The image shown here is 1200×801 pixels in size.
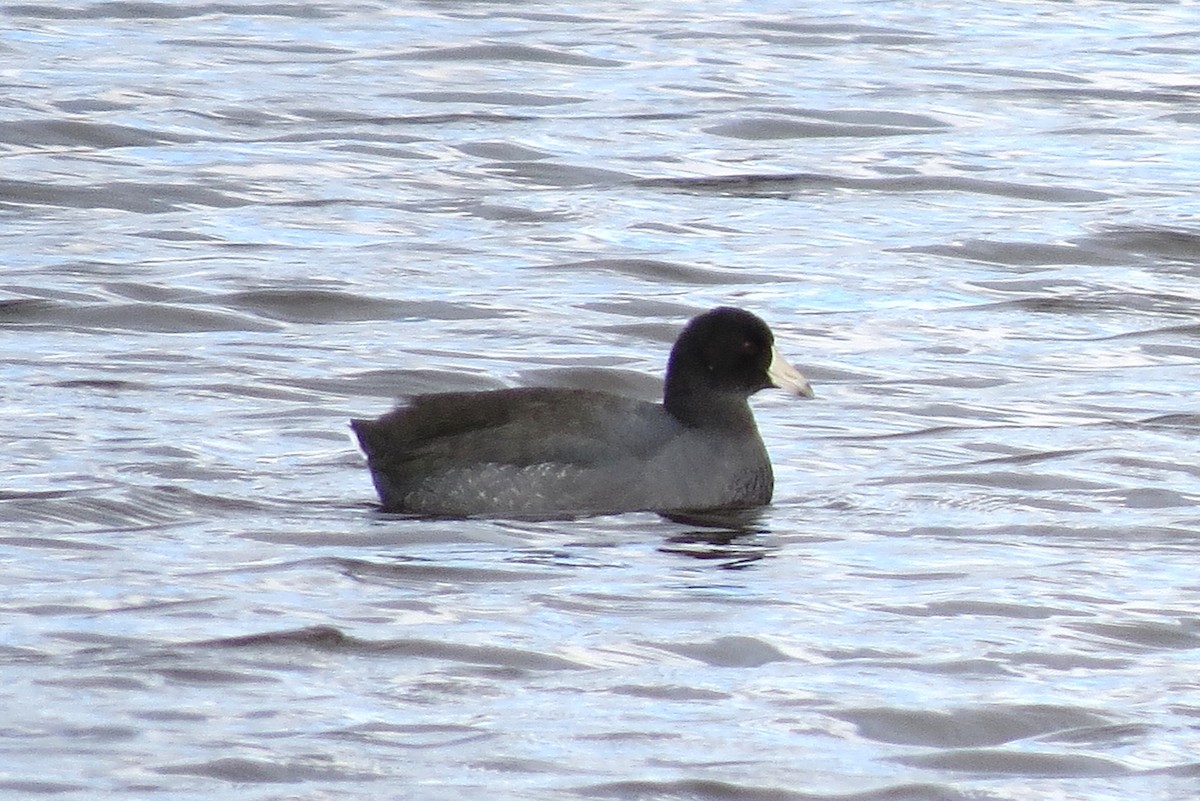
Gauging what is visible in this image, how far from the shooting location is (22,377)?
38.0 feet

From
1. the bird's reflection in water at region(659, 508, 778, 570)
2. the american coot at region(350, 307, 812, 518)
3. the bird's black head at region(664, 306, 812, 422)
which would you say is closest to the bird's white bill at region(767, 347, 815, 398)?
the bird's black head at region(664, 306, 812, 422)

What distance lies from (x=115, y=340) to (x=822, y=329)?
3.33m

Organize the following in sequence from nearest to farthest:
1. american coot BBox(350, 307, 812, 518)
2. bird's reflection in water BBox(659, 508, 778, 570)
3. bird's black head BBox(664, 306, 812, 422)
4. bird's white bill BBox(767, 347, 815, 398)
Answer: bird's reflection in water BBox(659, 508, 778, 570) → american coot BBox(350, 307, 812, 518) → bird's black head BBox(664, 306, 812, 422) → bird's white bill BBox(767, 347, 815, 398)

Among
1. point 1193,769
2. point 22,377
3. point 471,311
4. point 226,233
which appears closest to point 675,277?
point 471,311

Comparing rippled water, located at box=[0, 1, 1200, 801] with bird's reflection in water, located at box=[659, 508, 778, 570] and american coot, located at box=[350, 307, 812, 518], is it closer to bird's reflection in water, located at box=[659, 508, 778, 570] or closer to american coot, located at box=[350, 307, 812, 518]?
bird's reflection in water, located at box=[659, 508, 778, 570]

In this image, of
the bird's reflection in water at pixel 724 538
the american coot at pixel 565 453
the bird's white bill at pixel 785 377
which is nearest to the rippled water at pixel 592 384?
the bird's reflection in water at pixel 724 538

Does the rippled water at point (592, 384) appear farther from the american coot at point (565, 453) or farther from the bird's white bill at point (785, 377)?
the bird's white bill at point (785, 377)

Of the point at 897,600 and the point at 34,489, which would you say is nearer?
the point at 897,600

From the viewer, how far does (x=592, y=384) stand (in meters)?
12.1

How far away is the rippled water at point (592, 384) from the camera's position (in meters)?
6.96

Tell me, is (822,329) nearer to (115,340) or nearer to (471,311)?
(471,311)

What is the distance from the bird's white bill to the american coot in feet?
0.79

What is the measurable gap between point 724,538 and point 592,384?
276 centimetres

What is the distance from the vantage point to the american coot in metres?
9.62
